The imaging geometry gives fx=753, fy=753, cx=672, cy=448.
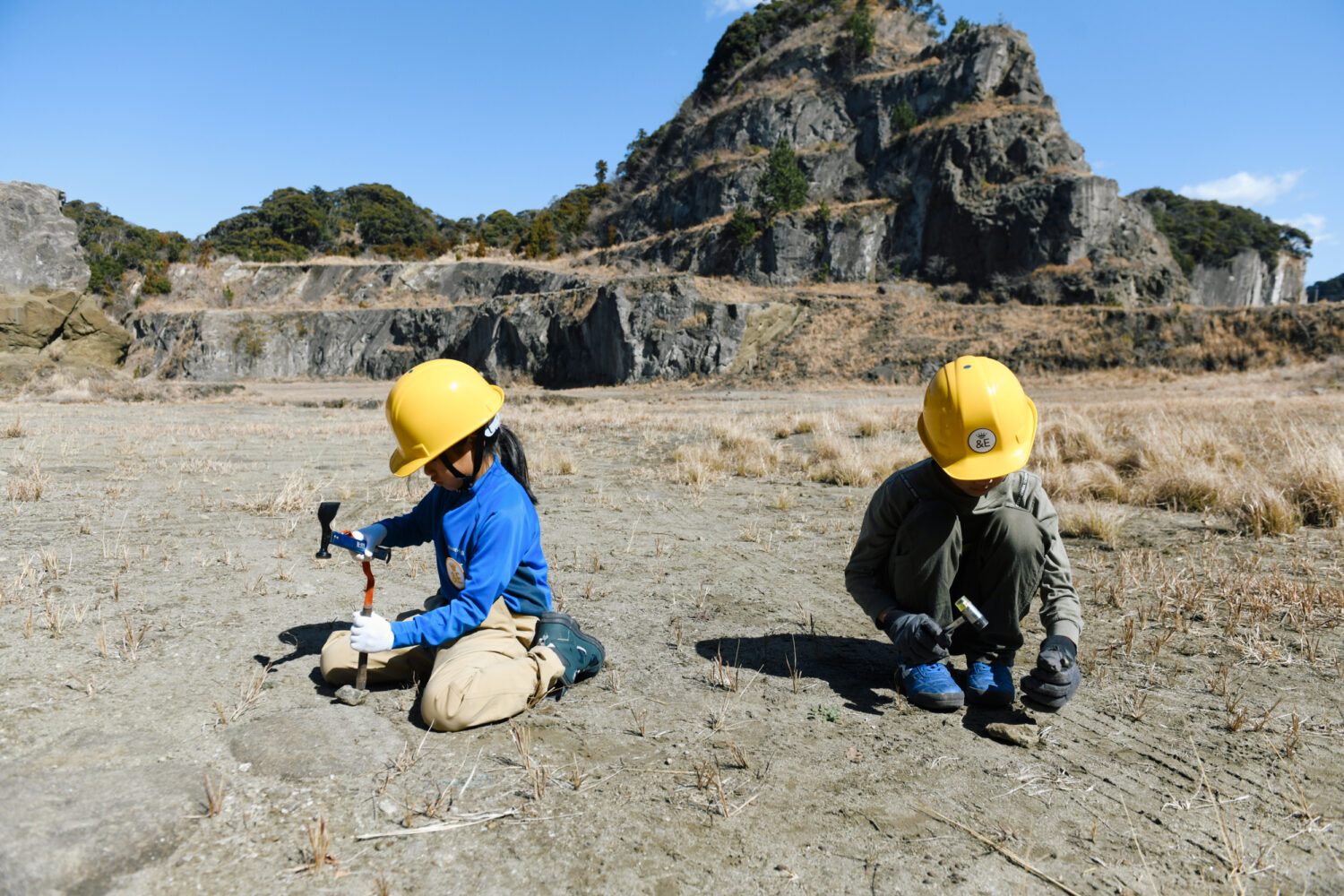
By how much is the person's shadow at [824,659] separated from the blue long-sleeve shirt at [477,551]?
0.91 meters

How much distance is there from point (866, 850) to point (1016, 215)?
1925 inches

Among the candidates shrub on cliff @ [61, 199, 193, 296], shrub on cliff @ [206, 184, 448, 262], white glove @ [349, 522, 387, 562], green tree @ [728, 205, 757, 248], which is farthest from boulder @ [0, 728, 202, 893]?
shrub on cliff @ [61, 199, 193, 296]

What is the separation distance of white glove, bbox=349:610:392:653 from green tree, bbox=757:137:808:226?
164ft

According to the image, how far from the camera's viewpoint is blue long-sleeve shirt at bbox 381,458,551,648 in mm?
2729

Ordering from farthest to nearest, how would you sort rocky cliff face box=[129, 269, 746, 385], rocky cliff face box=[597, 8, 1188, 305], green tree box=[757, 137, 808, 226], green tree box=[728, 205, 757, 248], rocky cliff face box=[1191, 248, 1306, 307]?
rocky cliff face box=[1191, 248, 1306, 307], green tree box=[757, 137, 808, 226], green tree box=[728, 205, 757, 248], rocky cliff face box=[597, 8, 1188, 305], rocky cliff face box=[129, 269, 746, 385]

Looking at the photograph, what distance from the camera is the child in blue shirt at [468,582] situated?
106 inches

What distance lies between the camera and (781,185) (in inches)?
1945

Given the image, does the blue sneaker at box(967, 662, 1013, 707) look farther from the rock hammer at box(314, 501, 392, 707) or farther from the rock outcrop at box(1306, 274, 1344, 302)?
the rock outcrop at box(1306, 274, 1344, 302)

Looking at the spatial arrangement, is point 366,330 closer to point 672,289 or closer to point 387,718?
point 672,289

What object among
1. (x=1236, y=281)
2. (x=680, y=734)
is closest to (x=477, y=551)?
(x=680, y=734)

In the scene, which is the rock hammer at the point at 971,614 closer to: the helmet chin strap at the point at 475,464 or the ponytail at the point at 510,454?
the ponytail at the point at 510,454

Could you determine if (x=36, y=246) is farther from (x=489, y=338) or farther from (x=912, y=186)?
(x=912, y=186)

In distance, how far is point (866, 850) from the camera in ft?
6.61

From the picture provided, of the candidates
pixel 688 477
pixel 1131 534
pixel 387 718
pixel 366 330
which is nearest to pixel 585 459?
pixel 688 477
